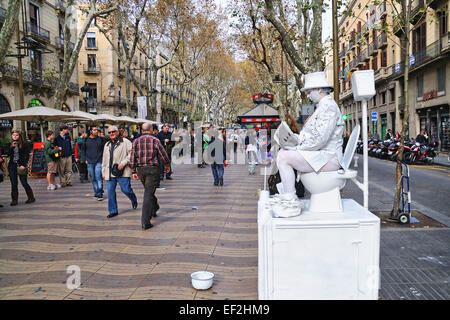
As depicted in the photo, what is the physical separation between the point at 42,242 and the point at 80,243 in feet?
2.03

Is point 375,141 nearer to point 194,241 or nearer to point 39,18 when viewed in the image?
point 194,241

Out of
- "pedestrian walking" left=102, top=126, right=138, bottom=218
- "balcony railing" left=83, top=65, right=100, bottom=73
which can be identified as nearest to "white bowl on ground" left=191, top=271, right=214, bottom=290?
"pedestrian walking" left=102, top=126, right=138, bottom=218

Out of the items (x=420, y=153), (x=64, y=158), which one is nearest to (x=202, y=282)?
(x=64, y=158)

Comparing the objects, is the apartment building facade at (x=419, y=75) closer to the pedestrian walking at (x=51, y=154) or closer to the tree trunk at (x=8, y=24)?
the pedestrian walking at (x=51, y=154)

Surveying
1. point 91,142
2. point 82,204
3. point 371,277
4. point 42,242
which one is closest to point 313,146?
point 371,277

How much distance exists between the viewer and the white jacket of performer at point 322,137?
325 centimetres

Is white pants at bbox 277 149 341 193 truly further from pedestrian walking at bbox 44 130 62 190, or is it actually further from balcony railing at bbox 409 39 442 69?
balcony railing at bbox 409 39 442 69

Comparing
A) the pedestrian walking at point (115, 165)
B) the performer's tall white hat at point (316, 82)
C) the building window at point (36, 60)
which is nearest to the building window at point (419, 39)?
the pedestrian walking at point (115, 165)

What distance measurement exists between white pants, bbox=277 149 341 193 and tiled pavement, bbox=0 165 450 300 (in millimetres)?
1241

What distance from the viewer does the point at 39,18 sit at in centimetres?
2906

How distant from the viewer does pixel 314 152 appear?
3.26m

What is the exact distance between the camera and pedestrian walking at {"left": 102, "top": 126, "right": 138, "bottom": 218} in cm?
723

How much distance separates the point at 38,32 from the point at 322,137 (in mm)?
31047

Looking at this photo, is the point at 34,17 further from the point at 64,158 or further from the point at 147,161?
the point at 147,161
